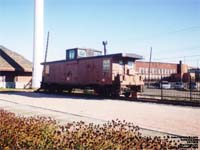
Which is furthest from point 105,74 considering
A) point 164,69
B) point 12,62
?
point 164,69

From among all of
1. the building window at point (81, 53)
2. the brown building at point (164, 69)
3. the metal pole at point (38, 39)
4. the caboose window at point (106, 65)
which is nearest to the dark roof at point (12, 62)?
the metal pole at point (38, 39)

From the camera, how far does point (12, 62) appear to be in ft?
145

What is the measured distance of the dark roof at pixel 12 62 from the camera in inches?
1636

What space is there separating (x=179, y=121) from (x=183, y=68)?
7001 centimetres

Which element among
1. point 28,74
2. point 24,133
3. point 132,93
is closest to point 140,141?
point 24,133

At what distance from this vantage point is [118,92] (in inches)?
908

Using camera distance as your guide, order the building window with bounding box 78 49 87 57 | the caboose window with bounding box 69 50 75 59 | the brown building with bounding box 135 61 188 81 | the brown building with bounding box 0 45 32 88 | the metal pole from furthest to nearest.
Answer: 1. the brown building with bounding box 135 61 188 81
2. the brown building with bounding box 0 45 32 88
3. the metal pole
4. the caboose window with bounding box 69 50 75 59
5. the building window with bounding box 78 49 87 57

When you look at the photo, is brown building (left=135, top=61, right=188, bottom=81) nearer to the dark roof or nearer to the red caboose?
the dark roof

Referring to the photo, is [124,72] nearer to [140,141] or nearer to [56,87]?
[56,87]

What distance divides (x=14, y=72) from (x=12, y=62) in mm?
2152

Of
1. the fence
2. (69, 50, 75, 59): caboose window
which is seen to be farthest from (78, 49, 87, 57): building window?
the fence

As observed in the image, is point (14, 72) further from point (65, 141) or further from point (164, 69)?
point (164, 69)

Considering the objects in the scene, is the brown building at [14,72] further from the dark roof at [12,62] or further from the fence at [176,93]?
the fence at [176,93]

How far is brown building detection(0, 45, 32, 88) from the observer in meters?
41.7
